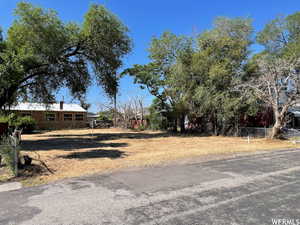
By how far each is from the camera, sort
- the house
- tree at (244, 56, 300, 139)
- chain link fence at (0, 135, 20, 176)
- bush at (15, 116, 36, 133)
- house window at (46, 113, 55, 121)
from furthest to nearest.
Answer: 1. house window at (46, 113, 55, 121)
2. the house
3. bush at (15, 116, 36, 133)
4. tree at (244, 56, 300, 139)
5. chain link fence at (0, 135, 20, 176)

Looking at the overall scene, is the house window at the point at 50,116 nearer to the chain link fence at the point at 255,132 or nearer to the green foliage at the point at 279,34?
the chain link fence at the point at 255,132

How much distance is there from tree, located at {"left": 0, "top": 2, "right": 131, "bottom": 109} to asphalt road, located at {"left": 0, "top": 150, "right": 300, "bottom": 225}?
8.29 meters

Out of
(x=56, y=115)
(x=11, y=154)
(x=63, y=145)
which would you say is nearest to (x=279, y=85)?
(x=63, y=145)

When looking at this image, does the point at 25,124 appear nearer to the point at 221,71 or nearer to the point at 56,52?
the point at 56,52

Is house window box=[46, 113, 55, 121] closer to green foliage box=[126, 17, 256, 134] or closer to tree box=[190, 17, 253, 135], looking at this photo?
green foliage box=[126, 17, 256, 134]

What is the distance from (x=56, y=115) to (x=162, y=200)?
1124 inches

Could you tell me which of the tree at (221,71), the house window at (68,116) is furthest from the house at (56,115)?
the tree at (221,71)

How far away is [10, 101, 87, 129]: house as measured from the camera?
26.6 meters

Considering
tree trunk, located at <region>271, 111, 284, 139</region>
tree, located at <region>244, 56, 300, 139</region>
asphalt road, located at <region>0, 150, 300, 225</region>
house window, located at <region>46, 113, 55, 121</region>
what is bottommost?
asphalt road, located at <region>0, 150, 300, 225</region>

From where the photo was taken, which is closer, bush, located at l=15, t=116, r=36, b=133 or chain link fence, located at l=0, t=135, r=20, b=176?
chain link fence, located at l=0, t=135, r=20, b=176

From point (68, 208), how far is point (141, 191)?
1.42 meters

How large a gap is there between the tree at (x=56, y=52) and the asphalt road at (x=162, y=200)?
8.29 metres

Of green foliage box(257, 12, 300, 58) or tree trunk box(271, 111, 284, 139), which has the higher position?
green foliage box(257, 12, 300, 58)

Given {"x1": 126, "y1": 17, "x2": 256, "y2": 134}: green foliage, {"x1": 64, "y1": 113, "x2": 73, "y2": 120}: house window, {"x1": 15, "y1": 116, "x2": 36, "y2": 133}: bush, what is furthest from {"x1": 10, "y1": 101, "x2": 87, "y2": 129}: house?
{"x1": 126, "y1": 17, "x2": 256, "y2": 134}: green foliage
